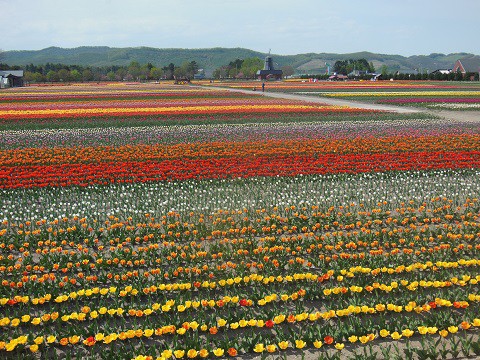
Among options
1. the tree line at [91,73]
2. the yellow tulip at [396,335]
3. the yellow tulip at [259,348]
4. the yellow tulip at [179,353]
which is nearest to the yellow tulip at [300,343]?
the yellow tulip at [259,348]

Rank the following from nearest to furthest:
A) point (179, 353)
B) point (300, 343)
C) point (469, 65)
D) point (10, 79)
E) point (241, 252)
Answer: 1. point (179, 353)
2. point (300, 343)
3. point (241, 252)
4. point (10, 79)
5. point (469, 65)

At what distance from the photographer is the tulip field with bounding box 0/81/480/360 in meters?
5.78

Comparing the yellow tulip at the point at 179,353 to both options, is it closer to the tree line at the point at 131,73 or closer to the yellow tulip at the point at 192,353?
the yellow tulip at the point at 192,353

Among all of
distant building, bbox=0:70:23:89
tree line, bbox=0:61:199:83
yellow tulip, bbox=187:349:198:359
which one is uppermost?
tree line, bbox=0:61:199:83

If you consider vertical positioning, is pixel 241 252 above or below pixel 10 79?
below

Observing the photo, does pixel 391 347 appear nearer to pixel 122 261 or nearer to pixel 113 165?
pixel 122 261

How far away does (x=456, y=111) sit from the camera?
1433 inches

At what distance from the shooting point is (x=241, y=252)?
26.7 ft

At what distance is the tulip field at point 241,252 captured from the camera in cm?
578

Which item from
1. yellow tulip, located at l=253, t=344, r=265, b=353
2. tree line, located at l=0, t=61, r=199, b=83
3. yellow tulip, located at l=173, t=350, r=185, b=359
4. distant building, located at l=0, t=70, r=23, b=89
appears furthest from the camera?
tree line, located at l=0, t=61, r=199, b=83

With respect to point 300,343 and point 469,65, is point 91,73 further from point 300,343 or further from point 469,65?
point 300,343

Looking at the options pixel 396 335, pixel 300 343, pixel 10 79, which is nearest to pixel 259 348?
pixel 300 343

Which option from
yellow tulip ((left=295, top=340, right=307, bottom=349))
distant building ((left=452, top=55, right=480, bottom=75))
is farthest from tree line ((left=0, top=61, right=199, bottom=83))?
yellow tulip ((left=295, top=340, right=307, bottom=349))

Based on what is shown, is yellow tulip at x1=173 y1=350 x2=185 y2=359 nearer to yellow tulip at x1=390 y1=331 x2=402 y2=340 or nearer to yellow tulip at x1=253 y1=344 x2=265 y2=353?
yellow tulip at x1=253 y1=344 x2=265 y2=353
